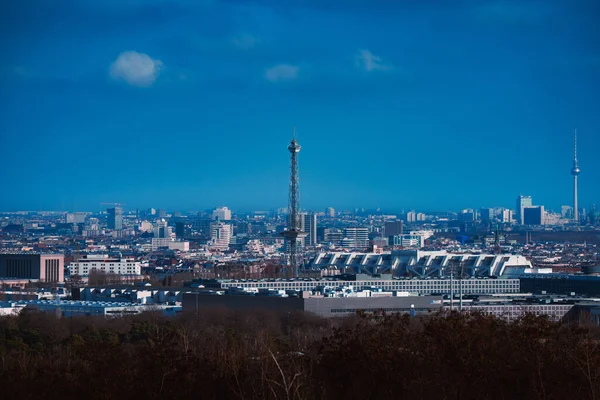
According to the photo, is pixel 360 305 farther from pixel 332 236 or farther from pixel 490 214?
pixel 490 214

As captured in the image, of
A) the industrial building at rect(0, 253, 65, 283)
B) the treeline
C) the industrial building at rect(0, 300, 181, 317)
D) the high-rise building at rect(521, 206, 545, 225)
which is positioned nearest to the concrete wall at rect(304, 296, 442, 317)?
the industrial building at rect(0, 300, 181, 317)

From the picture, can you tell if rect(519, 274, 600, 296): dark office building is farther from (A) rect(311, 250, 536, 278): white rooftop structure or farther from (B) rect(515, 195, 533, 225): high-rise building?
(B) rect(515, 195, 533, 225): high-rise building

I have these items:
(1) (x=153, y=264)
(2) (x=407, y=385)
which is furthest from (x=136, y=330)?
(1) (x=153, y=264)

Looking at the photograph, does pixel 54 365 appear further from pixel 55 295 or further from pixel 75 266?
pixel 75 266

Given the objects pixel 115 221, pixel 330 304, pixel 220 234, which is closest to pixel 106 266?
pixel 330 304

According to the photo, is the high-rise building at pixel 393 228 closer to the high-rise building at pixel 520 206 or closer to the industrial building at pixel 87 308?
the high-rise building at pixel 520 206
